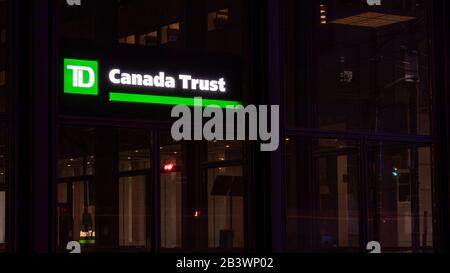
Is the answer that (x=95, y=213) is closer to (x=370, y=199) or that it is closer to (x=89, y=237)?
(x=89, y=237)

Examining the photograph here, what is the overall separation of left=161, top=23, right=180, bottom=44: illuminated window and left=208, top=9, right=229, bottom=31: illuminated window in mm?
477

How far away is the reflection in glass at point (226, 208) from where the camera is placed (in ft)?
42.3

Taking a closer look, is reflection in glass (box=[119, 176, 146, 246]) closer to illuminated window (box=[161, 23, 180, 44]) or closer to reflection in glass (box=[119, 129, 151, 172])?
reflection in glass (box=[119, 129, 151, 172])

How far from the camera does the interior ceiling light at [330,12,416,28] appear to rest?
14695mm

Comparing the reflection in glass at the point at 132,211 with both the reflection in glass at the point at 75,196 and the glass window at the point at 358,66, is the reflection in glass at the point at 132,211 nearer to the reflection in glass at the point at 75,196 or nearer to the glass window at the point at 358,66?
the reflection in glass at the point at 75,196

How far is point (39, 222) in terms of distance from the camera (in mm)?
11875

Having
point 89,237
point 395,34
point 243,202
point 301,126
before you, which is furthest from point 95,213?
point 395,34

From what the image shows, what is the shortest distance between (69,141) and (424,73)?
230 inches

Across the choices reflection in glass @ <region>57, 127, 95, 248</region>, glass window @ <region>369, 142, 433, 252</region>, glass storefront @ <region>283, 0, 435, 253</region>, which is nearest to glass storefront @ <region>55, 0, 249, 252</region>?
reflection in glass @ <region>57, 127, 95, 248</region>

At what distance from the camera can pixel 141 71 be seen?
1292 cm

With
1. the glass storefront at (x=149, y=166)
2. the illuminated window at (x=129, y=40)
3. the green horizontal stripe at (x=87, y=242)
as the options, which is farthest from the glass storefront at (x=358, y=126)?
the green horizontal stripe at (x=87, y=242)

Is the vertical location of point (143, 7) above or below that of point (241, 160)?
above

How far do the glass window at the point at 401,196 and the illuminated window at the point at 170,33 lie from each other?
348 centimetres

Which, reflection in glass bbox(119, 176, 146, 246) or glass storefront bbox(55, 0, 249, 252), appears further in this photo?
reflection in glass bbox(119, 176, 146, 246)
